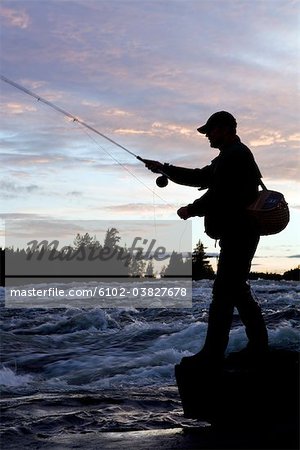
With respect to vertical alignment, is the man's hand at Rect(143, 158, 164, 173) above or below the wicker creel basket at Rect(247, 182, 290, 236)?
above

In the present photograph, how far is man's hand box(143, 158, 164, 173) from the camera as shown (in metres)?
6.41

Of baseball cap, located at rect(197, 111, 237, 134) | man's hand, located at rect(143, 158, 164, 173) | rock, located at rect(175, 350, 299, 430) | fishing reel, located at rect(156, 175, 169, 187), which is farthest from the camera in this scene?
fishing reel, located at rect(156, 175, 169, 187)

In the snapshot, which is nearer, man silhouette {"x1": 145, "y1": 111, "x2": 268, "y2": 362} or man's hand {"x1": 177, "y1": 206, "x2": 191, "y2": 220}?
man silhouette {"x1": 145, "y1": 111, "x2": 268, "y2": 362}

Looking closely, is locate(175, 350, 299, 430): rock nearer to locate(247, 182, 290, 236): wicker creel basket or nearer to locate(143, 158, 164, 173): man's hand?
locate(247, 182, 290, 236): wicker creel basket

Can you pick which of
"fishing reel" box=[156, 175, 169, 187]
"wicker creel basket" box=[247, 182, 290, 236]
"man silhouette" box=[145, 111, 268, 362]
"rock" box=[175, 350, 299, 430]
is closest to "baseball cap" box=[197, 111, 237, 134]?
"man silhouette" box=[145, 111, 268, 362]

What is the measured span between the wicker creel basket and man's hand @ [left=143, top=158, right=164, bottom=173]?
43.8 inches

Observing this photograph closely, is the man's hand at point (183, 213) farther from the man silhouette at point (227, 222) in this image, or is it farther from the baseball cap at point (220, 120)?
the baseball cap at point (220, 120)

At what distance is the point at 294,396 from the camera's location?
5816 millimetres

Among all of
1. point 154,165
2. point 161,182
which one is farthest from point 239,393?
point 154,165

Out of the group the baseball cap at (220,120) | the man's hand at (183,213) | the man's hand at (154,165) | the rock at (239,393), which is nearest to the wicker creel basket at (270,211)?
the man's hand at (183,213)

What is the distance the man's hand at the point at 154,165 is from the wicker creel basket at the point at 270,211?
111 centimetres

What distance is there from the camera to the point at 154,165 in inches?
256

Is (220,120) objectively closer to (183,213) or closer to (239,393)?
(183,213)

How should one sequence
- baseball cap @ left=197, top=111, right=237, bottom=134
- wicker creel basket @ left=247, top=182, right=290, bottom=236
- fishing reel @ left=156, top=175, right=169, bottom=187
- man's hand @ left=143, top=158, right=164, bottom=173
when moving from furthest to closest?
fishing reel @ left=156, top=175, right=169, bottom=187 → man's hand @ left=143, top=158, right=164, bottom=173 → baseball cap @ left=197, top=111, right=237, bottom=134 → wicker creel basket @ left=247, top=182, right=290, bottom=236
